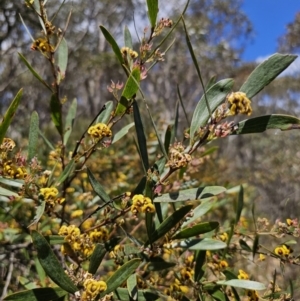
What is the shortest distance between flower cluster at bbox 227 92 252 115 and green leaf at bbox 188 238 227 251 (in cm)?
30

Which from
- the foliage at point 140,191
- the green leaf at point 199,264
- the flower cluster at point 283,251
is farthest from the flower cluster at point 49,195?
the flower cluster at point 283,251

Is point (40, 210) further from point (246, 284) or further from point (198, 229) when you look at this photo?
point (246, 284)

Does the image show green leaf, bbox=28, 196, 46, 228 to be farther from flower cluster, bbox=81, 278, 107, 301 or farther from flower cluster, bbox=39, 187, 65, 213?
flower cluster, bbox=81, 278, 107, 301

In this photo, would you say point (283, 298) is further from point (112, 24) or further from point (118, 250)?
point (112, 24)


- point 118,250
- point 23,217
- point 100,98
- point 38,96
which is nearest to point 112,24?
point 100,98

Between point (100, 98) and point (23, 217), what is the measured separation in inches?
544

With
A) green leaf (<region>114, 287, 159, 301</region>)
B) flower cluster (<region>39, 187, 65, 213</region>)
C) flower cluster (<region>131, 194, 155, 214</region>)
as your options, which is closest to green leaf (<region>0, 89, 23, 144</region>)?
flower cluster (<region>39, 187, 65, 213</region>)

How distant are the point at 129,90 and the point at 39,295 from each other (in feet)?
1.28

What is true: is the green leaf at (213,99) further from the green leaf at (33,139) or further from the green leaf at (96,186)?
the green leaf at (33,139)

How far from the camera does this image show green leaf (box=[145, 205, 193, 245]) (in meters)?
0.76

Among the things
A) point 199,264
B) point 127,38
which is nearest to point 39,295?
point 199,264

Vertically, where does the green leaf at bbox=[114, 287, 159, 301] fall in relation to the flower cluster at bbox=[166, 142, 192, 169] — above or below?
below

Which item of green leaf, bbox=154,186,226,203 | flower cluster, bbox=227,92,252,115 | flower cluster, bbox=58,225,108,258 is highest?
flower cluster, bbox=227,92,252,115

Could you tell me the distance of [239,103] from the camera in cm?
70
